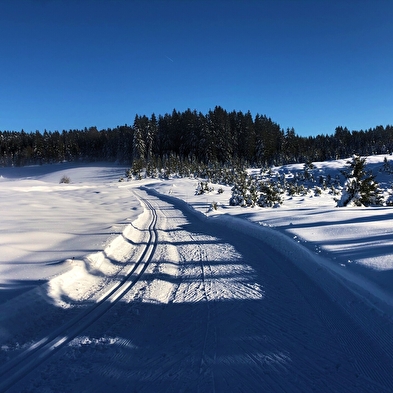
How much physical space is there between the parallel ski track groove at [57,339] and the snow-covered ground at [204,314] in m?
0.02

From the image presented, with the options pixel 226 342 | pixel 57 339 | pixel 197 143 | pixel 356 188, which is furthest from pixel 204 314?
pixel 197 143

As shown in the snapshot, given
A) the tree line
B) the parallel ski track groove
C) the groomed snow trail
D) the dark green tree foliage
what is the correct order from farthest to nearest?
the tree line
the dark green tree foliage
the parallel ski track groove
the groomed snow trail

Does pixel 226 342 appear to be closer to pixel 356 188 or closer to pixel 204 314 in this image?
pixel 204 314

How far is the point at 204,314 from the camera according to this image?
4137 millimetres

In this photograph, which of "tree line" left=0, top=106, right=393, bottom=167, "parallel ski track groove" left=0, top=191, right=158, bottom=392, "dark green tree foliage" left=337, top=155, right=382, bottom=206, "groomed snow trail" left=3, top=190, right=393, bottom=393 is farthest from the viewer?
"tree line" left=0, top=106, right=393, bottom=167

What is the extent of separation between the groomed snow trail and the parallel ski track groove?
2.9 inches

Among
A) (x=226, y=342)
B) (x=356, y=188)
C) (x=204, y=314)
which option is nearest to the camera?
(x=226, y=342)

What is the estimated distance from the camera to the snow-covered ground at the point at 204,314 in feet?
9.21

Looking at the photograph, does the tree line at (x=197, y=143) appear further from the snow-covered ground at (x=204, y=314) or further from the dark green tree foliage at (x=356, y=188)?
the snow-covered ground at (x=204, y=314)

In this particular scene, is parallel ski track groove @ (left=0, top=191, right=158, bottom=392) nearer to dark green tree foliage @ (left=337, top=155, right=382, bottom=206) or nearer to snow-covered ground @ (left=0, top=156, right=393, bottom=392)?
snow-covered ground @ (left=0, top=156, right=393, bottom=392)

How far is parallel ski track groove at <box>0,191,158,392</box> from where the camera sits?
115 inches

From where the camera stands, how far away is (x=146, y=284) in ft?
18.1

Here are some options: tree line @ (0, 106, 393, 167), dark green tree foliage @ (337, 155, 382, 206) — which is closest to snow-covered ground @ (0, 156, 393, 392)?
dark green tree foliage @ (337, 155, 382, 206)

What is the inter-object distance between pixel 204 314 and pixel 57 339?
6.86 ft
